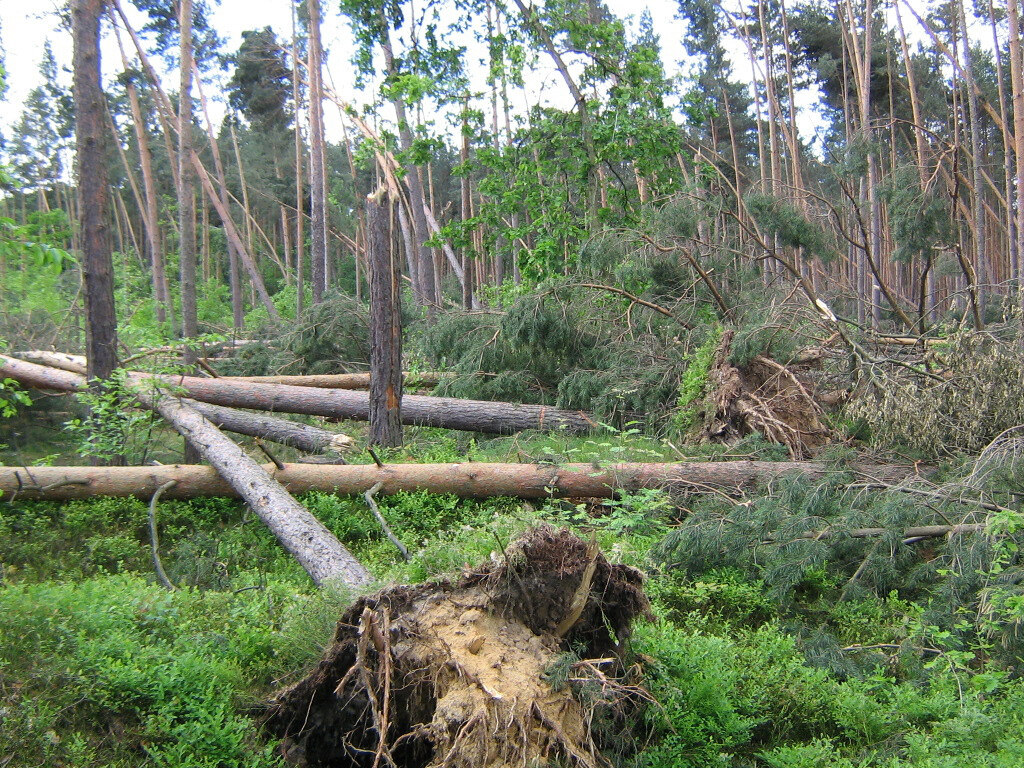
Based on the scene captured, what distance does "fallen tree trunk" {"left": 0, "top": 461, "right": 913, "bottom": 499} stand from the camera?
6715 millimetres

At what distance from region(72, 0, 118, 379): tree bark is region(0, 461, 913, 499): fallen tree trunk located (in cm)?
206

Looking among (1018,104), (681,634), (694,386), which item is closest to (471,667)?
(681,634)

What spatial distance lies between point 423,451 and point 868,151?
6.96 meters

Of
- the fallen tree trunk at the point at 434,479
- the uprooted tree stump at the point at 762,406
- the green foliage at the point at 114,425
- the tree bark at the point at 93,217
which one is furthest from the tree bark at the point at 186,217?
the uprooted tree stump at the point at 762,406

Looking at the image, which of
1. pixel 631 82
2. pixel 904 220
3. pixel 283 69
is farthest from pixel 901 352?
pixel 283 69

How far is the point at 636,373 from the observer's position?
30.5 ft

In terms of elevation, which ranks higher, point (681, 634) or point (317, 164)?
point (317, 164)

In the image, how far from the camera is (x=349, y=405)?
9688 mm

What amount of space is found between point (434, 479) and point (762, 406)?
11.4ft

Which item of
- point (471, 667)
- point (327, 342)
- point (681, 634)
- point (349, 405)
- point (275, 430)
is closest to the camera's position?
point (471, 667)

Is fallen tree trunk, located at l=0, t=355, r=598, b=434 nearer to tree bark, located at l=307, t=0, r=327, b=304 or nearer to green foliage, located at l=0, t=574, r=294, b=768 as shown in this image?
green foliage, located at l=0, t=574, r=294, b=768

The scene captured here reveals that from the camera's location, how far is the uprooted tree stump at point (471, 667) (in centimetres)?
305

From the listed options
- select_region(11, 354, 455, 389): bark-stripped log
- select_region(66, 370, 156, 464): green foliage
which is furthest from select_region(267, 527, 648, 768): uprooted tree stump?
select_region(11, 354, 455, 389): bark-stripped log

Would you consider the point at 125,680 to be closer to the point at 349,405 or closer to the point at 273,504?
the point at 273,504
